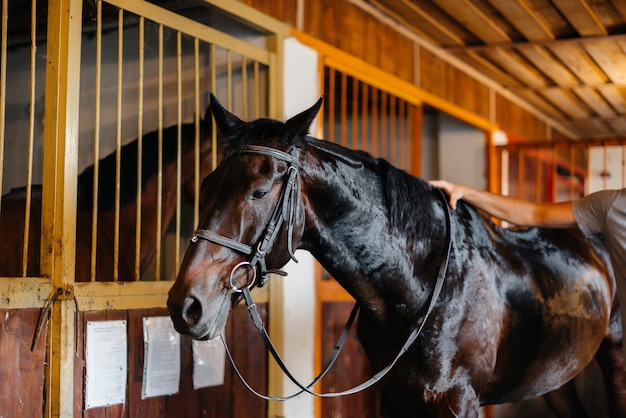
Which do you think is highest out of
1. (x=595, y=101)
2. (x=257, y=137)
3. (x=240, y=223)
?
(x=595, y=101)

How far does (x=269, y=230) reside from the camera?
6.00 ft

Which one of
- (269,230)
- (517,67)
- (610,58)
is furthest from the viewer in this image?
(517,67)

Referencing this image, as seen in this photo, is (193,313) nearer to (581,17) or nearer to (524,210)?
(524,210)

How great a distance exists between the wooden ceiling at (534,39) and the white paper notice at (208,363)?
2248 millimetres

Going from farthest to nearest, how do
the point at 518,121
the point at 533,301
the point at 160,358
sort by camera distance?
the point at 518,121 → the point at 160,358 → the point at 533,301

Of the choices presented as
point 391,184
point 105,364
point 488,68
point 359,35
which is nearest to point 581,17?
point 359,35

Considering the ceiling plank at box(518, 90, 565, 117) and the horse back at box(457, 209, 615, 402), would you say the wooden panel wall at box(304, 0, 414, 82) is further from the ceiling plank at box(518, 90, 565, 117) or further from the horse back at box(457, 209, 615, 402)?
the ceiling plank at box(518, 90, 565, 117)

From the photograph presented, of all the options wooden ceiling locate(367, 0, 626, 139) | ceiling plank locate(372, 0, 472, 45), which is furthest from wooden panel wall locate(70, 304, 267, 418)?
wooden ceiling locate(367, 0, 626, 139)

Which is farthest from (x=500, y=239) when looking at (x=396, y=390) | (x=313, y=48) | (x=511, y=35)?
(x=511, y=35)

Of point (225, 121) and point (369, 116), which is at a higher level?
point (369, 116)

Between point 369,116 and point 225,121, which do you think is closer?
point 225,121

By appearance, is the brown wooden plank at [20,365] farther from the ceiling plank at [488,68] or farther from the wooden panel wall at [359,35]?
the ceiling plank at [488,68]

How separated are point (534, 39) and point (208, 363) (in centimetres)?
304

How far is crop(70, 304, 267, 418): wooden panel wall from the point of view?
2354mm
